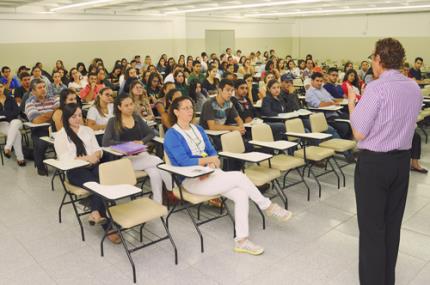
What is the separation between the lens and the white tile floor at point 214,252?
2.76m

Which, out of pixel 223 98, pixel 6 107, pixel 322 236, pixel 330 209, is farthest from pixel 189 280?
pixel 6 107

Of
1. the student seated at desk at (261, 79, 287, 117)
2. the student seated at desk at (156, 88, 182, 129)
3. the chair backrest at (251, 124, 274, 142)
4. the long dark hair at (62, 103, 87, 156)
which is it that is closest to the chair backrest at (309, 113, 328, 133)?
the student seated at desk at (261, 79, 287, 117)

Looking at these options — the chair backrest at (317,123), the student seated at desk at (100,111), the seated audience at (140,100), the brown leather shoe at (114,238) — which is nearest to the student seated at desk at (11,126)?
the student seated at desk at (100,111)

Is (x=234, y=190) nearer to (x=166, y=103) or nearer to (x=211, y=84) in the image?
(x=166, y=103)

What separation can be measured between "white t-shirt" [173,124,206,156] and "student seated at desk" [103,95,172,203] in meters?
0.45

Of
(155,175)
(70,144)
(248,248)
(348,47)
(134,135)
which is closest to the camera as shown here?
(248,248)

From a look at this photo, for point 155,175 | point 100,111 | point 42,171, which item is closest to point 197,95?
point 100,111

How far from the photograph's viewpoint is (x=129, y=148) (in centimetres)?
357

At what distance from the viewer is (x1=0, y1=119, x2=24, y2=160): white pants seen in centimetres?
534

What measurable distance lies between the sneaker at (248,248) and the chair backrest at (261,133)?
4.59 ft

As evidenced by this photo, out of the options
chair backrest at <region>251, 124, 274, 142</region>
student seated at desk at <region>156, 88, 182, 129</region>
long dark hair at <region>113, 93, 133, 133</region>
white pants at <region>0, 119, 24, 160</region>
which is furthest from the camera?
white pants at <region>0, 119, 24, 160</region>

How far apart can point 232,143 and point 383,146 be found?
1.94 m

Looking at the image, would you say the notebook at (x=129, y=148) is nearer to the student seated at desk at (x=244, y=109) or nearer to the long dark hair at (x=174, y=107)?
the long dark hair at (x=174, y=107)

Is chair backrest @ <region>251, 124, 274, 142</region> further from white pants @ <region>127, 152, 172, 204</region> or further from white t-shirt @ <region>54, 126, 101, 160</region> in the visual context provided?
white t-shirt @ <region>54, 126, 101, 160</region>
